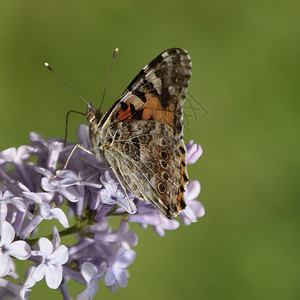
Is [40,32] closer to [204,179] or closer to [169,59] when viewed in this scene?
[204,179]

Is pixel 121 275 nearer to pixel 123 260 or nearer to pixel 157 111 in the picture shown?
pixel 123 260

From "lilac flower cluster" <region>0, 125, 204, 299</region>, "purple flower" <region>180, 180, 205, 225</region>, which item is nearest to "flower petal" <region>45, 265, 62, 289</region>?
"lilac flower cluster" <region>0, 125, 204, 299</region>

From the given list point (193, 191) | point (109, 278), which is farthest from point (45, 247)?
point (193, 191)

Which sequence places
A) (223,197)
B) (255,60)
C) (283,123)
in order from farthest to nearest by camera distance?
(255,60) < (283,123) < (223,197)

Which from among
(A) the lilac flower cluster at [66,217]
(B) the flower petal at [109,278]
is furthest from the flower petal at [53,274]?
(B) the flower petal at [109,278]

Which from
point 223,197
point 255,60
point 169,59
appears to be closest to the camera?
point 169,59

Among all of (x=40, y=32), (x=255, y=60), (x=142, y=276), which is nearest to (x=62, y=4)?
(x=40, y=32)

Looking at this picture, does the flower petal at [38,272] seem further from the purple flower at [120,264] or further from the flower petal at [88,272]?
the purple flower at [120,264]
